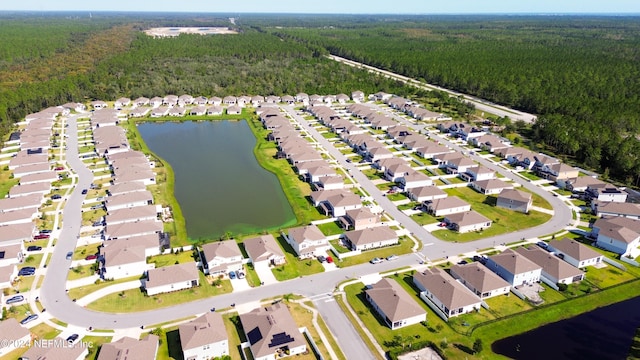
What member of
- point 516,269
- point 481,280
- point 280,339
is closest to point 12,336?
point 280,339

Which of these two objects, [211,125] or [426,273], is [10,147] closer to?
[211,125]

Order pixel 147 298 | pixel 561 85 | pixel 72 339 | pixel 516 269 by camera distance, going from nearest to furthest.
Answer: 1. pixel 72 339
2. pixel 147 298
3. pixel 516 269
4. pixel 561 85

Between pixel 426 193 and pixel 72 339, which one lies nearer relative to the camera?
pixel 72 339

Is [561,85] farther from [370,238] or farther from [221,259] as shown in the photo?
[221,259]

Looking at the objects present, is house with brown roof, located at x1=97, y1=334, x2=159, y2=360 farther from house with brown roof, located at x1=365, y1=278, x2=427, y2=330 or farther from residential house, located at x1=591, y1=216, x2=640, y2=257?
residential house, located at x1=591, y1=216, x2=640, y2=257

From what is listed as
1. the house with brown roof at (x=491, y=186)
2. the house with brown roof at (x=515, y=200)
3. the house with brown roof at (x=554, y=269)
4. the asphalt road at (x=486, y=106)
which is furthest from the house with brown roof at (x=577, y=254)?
the asphalt road at (x=486, y=106)

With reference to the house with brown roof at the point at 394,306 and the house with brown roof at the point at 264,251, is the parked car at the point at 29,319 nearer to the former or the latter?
the house with brown roof at the point at 264,251

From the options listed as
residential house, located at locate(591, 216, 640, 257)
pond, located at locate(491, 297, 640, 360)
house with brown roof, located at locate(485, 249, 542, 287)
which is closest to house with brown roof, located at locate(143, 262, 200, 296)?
pond, located at locate(491, 297, 640, 360)
